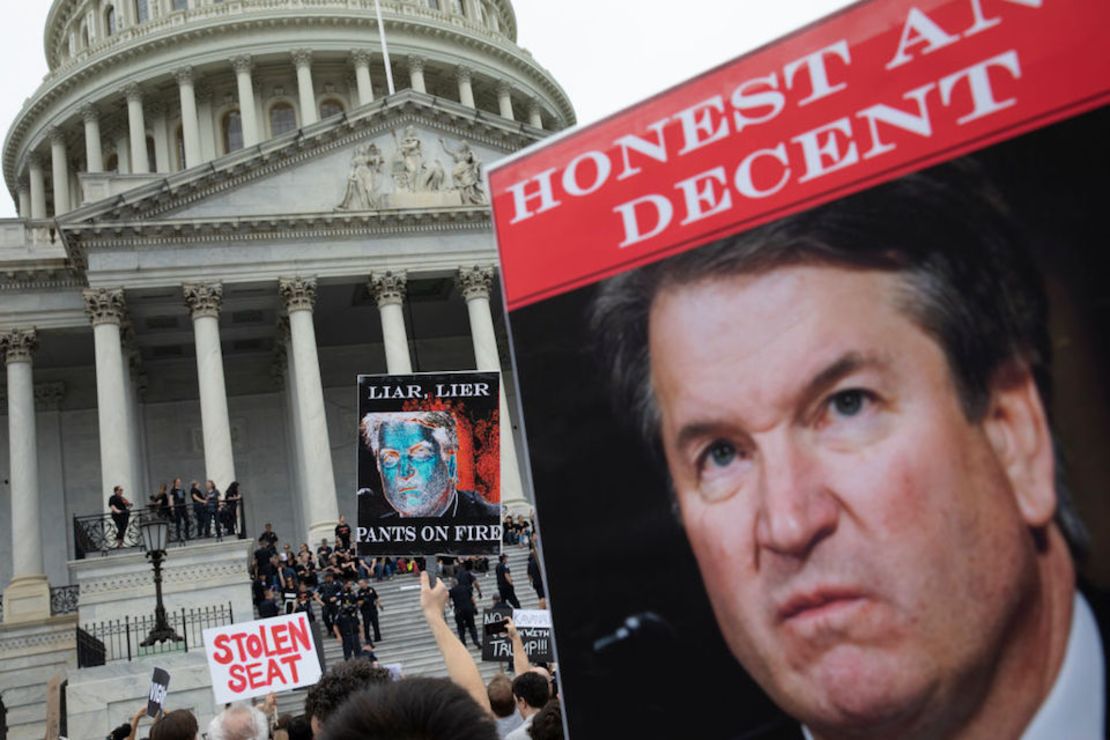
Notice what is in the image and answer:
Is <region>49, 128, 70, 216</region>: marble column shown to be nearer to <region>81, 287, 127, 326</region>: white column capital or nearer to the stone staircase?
<region>81, 287, 127, 326</region>: white column capital

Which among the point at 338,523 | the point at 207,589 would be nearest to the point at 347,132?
the point at 338,523

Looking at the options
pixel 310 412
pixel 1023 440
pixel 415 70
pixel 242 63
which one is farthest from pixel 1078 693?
pixel 415 70

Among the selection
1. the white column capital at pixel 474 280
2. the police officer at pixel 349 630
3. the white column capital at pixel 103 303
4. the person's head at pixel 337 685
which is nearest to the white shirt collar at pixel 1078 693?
the person's head at pixel 337 685

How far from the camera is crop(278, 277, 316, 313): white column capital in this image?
36250 millimetres

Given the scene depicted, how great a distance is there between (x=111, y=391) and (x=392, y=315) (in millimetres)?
8720

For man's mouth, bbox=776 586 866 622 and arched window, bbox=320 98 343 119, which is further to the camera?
arched window, bbox=320 98 343 119

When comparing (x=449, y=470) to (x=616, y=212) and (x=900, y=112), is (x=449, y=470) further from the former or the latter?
(x=900, y=112)

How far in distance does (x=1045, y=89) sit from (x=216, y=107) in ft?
200

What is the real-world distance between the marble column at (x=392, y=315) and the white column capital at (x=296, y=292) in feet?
6.87

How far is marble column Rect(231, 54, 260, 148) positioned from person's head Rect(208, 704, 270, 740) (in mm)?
53285

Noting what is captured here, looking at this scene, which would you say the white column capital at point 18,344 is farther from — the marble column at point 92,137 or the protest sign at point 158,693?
the protest sign at point 158,693

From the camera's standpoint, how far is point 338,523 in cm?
3297

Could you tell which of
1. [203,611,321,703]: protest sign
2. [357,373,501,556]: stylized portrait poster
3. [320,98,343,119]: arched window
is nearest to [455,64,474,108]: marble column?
[320,98,343,119]: arched window

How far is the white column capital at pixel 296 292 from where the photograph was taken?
119ft
